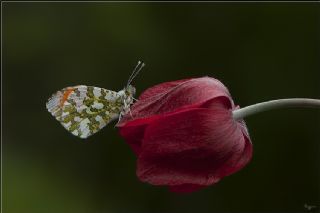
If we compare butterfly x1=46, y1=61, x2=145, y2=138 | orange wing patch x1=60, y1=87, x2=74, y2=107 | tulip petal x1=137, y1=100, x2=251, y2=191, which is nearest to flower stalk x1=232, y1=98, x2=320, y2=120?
tulip petal x1=137, y1=100, x2=251, y2=191

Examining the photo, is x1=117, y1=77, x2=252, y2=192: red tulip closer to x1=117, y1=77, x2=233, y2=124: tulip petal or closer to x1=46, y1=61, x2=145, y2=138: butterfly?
x1=117, y1=77, x2=233, y2=124: tulip petal

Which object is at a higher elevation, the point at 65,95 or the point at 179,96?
the point at 179,96

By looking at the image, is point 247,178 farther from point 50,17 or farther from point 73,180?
point 50,17

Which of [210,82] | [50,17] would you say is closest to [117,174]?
[50,17]

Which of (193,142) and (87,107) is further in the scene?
(87,107)

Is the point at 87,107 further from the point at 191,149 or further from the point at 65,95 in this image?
the point at 191,149

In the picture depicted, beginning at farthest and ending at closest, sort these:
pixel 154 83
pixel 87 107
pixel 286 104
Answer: pixel 154 83 < pixel 87 107 < pixel 286 104

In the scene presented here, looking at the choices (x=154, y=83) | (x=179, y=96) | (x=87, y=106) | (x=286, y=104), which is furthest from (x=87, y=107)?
(x=154, y=83)
